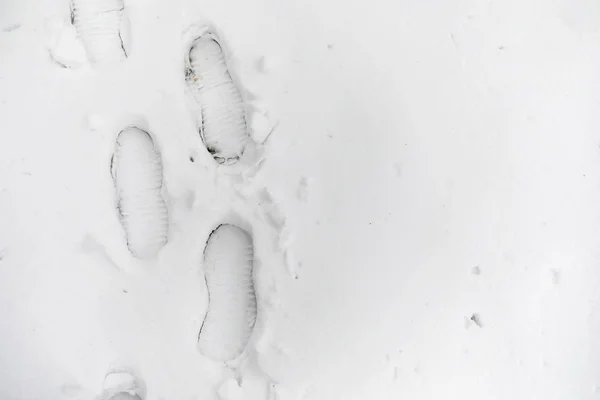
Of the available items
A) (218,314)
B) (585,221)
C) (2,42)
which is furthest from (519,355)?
(2,42)

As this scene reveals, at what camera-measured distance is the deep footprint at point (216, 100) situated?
673 millimetres

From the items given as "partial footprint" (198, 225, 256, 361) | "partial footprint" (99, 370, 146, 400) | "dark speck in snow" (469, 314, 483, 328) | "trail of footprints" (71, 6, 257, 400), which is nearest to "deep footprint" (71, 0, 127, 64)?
"trail of footprints" (71, 6, 257, 400)

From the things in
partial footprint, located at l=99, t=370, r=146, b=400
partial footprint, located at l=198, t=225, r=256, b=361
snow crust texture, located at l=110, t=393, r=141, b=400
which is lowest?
snow crust texture, located at l=110, t=393, r=141, b=400

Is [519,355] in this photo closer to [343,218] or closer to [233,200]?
[343,218]

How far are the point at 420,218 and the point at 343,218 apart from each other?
109 mm

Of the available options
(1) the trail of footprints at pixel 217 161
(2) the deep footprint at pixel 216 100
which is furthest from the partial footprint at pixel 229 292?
(2) the deep footprint at pixel 216 100

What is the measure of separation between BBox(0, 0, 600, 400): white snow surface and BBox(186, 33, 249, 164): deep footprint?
0.05 ft

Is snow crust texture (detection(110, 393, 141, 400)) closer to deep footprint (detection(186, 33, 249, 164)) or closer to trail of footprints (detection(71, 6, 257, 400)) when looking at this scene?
trail of footprints (detection(71, 6, 257, 400))

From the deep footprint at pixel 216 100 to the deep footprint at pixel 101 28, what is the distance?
11 centimetres

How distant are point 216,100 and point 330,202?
0.22 metres

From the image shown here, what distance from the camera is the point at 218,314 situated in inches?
26.8

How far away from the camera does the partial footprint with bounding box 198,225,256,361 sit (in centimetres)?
67

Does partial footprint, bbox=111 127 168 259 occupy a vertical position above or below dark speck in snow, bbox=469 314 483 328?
above

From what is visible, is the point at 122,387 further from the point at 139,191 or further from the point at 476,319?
the point at 476,319
